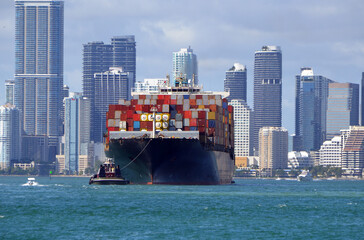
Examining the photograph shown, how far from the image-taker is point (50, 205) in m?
98.6

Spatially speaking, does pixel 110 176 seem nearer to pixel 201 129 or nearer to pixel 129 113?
pixel 129 113

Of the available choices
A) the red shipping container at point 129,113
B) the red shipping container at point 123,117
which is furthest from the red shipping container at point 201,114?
the red shipping container at point 123,117

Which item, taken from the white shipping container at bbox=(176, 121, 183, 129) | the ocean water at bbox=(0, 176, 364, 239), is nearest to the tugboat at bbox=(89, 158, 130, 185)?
the white shipping container at bbox=(176, 121, 183, 129)

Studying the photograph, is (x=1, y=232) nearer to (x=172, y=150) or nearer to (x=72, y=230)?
(x=72, y=230)

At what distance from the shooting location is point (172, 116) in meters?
148

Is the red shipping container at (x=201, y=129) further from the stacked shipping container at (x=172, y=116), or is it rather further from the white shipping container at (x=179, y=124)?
the white shipping container at (x=179, y=124)

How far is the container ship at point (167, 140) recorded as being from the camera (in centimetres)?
13988

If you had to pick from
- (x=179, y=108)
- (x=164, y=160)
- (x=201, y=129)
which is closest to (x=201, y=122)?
(x=201, y=129)

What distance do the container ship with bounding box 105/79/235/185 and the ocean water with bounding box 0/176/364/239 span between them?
24.1 meters

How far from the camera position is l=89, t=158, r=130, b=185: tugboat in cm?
14725

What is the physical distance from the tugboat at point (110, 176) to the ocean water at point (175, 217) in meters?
31.4

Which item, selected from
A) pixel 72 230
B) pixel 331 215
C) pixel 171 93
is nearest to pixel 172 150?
pixel 171 93

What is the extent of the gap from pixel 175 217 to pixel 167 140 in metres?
54.9

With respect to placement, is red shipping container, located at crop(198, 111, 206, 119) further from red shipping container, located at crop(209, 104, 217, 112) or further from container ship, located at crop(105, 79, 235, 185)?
red shipping container, located at crop(209, 104, 217, 112)
